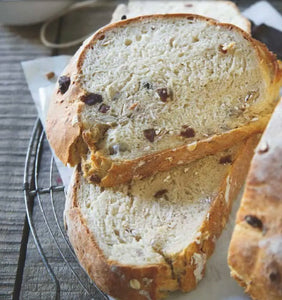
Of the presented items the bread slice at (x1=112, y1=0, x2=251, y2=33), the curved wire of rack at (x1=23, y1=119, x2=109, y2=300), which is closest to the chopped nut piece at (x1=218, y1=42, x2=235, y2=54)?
the bread slice at (x1=112, y1=0, x2=251, y2=33)

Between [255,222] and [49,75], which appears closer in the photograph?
[255,222]

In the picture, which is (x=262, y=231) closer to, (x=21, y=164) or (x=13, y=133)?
(x=21, y=164)

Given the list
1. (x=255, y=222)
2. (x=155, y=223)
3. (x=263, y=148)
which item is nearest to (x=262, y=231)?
(x=255, y=222)

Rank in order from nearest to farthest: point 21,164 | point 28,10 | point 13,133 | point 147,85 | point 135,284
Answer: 1. point 135,284
2. point 147,85
3. point 21,164
4. point 13,133
5. point 28,10

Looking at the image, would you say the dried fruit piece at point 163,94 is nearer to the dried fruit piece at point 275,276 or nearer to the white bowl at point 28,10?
the dried fruit piece at point 275,276

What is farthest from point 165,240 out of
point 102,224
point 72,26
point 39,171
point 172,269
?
point 72,26

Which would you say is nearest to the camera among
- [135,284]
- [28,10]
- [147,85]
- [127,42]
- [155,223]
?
[135,284]

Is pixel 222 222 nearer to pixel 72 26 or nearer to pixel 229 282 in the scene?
pixel 229 282

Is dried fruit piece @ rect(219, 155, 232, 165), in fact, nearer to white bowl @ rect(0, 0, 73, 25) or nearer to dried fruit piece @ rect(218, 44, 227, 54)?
dried fruit piece @ rect(218, 44, 227, 54)
